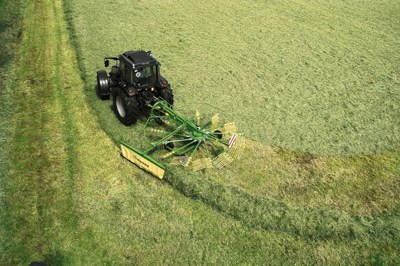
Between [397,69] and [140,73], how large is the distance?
11.7m

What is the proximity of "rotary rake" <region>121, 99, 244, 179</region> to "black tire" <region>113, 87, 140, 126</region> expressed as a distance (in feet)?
1.76

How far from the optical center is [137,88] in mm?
11125

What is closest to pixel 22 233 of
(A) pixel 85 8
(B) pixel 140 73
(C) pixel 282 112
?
(B) pixel 140 73

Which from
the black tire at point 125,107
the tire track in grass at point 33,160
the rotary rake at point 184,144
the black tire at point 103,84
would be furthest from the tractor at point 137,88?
the tire track in grass at point 33,160

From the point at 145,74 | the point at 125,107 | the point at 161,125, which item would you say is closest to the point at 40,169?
the point at 125,107

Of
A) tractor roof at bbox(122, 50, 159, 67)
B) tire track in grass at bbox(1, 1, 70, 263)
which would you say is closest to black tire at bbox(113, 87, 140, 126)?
tractor roof at bbox(122, 50, 159, 67)

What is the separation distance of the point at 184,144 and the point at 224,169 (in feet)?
5.10

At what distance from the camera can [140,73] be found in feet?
36.2

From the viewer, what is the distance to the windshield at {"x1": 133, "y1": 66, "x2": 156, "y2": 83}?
1097 centimetres

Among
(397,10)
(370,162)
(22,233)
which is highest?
A: (397,10)

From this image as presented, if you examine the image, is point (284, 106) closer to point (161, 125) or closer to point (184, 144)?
point (184, 144)

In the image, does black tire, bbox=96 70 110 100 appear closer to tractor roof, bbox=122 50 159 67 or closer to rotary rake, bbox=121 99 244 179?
tractor roof, bbox=122 50 159 67

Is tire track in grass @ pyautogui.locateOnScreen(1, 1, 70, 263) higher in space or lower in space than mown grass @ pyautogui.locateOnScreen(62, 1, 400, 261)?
lower

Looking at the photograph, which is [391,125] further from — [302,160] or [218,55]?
[218,55]
